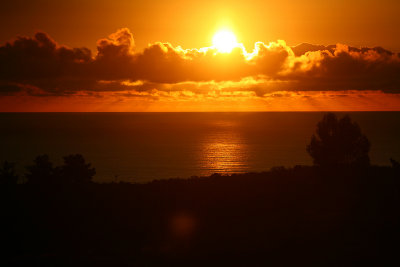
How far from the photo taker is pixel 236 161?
12950 cm

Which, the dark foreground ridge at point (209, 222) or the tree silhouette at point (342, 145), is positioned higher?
the tree silhouette at point (342, 145)

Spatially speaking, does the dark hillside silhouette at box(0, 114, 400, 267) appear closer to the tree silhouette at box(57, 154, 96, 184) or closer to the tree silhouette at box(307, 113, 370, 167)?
the tree silhouette at box(57, 154, 96, 184)

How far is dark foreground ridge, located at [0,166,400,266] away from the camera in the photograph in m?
19.5

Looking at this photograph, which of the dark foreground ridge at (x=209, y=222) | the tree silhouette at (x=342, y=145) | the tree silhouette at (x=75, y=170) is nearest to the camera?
the dark foreground ridge at (x=209, y=222)

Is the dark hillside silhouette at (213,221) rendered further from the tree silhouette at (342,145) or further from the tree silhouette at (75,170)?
the tree silhouette at (342,145)

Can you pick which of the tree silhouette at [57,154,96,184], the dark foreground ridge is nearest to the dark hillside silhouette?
the dark foreground ridge

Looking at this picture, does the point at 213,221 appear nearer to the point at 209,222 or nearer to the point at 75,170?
the point at 209,222

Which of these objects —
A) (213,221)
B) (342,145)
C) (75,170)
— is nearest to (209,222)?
(213,221)

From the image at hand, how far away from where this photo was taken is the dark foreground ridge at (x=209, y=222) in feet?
63.9

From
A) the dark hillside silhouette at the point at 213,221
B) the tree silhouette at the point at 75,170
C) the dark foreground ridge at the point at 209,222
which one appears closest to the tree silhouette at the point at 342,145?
the dark hillside silhouette at the point at 213,221

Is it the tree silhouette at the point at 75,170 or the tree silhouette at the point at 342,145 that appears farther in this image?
the tree silhouette at the point at 342,145

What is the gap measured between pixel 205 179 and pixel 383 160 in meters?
100.0

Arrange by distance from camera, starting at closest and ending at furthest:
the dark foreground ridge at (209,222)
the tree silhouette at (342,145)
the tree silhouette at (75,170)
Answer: the dark foreground ridge at (209,222)
the tree silhouette at (75,170)
the tree silhouette at (342,145)

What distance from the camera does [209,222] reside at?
970 inches
